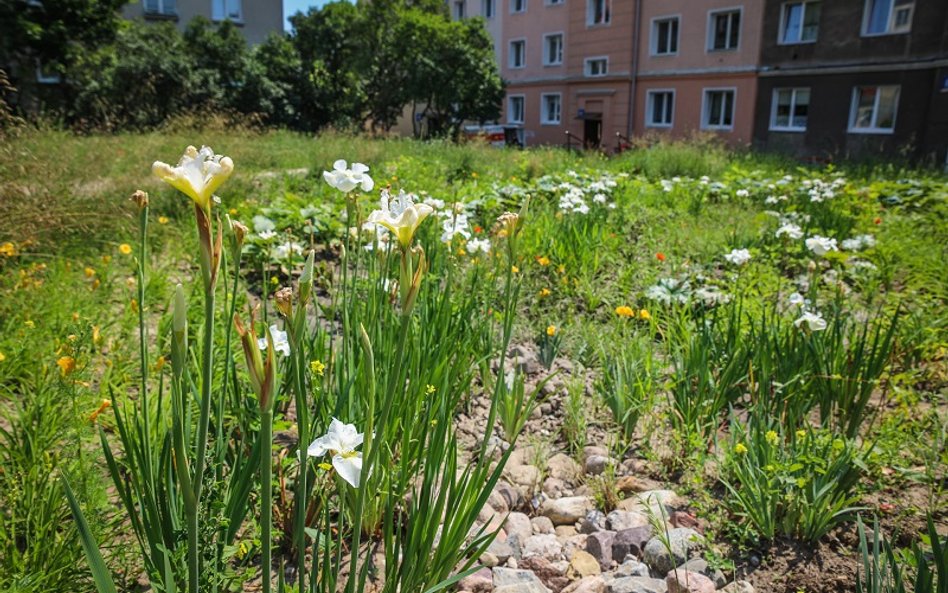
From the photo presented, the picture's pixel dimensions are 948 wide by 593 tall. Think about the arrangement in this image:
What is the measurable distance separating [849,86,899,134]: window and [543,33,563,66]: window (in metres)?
11.2

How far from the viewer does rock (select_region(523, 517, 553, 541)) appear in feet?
6.21

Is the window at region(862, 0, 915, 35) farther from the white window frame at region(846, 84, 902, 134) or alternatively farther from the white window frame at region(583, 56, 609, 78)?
the white window frame at region(583, 56, 609, 78)

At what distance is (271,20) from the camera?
24500mm

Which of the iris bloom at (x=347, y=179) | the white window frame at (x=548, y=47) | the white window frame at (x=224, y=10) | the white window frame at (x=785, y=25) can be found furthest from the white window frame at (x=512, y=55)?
the iris bloom at (x=347, y=179)

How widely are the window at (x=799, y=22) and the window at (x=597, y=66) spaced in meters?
6.24

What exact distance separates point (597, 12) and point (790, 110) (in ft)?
27.0

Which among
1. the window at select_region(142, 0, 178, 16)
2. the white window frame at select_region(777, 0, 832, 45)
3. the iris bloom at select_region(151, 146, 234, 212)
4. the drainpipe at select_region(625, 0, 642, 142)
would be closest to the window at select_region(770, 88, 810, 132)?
the white window frame at select_region(777, 0, 832, 45)

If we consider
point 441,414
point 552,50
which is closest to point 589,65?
point 552,50

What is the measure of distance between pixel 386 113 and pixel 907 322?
850 inches

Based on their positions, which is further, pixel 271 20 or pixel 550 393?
pixel 271 20

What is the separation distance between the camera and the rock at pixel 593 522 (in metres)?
1.88

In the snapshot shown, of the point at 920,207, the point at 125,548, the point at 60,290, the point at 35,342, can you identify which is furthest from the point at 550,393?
the point at 920,207

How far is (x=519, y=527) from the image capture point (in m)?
1.86

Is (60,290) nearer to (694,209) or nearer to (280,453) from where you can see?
(280,453)
